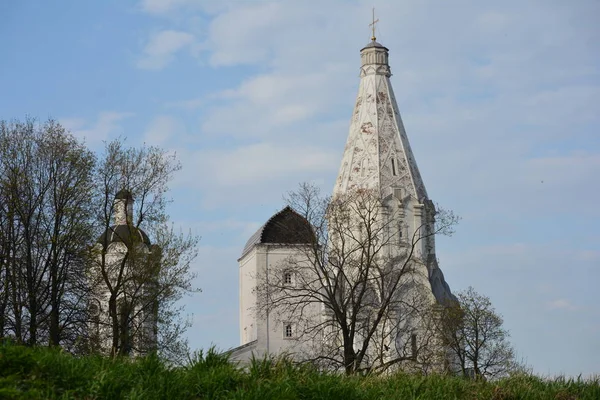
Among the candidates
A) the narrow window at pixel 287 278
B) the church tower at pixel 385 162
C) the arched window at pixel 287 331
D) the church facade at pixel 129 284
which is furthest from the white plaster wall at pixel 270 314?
the church facade at pixel 129 284

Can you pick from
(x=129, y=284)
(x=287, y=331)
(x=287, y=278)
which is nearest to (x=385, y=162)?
(x=287, y=278)

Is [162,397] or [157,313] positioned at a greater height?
[157,313]

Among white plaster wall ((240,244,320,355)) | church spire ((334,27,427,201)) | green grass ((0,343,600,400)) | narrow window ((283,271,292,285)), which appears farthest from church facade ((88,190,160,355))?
church spire ((334,27,427,201))

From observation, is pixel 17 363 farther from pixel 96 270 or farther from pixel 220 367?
pixel 96 270

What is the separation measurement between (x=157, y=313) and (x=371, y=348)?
58.7 ft

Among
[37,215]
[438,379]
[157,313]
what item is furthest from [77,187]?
[438,379]

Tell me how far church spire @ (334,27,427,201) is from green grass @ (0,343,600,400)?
52476 mm

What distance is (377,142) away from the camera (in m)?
69.9

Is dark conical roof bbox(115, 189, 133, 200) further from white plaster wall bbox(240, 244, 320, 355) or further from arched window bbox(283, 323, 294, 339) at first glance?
arched window bbox(283, 323, 294, 339)

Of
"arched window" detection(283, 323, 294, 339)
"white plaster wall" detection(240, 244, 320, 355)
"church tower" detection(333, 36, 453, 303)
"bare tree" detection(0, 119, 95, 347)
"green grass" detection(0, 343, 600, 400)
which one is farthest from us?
"church tower" detection(333, 36, 453, 303)

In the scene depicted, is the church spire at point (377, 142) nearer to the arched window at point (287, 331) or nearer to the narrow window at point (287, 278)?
the narrow window at point (287, 278)

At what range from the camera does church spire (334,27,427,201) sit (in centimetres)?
6912

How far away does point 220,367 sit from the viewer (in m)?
13.3

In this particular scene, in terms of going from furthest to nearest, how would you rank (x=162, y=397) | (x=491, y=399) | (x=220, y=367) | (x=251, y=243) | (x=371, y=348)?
(x=251, y=243)
(x=371, y=348)
(x=491, y=399)
(x=220, y=367)
(x=162, y=397)
